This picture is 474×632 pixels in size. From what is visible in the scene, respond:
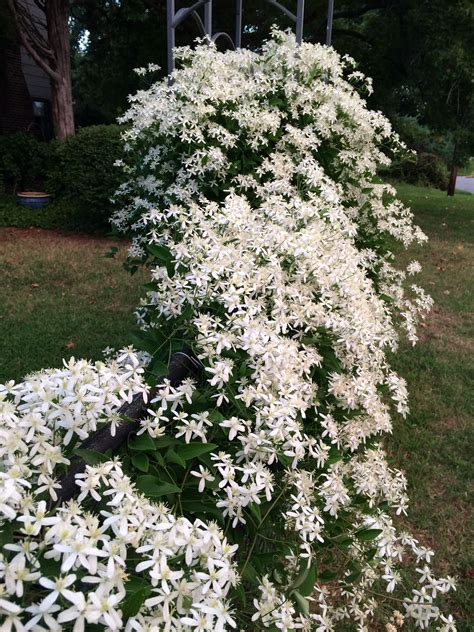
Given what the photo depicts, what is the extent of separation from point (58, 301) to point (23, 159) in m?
5.56

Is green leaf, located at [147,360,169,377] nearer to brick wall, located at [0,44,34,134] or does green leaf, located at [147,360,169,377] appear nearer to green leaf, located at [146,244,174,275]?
green leaf, located at [146,244,174,275]

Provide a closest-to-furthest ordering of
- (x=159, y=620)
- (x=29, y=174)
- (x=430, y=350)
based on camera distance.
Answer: (x=159, y=620), (x=430, y=350), (x=29, y=174)

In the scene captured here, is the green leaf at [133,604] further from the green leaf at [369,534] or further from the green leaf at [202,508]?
the green leaf at [369,534]

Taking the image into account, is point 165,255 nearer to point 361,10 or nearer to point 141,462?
point 141,462

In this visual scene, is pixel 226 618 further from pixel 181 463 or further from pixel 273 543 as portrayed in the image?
pixel 273 543

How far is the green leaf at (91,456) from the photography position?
1115 millimetres

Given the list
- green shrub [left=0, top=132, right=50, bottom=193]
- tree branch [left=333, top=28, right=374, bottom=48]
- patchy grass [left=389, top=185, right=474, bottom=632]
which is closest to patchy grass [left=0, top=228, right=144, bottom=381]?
green shrub [left=0, top=132, right=50, bottom=193]

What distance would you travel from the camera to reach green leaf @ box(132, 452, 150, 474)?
1.25 meters

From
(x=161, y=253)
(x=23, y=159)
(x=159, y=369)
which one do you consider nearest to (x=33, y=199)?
(x=23, y=159)

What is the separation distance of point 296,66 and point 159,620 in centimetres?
326

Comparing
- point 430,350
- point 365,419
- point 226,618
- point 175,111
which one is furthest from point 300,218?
point 430,350

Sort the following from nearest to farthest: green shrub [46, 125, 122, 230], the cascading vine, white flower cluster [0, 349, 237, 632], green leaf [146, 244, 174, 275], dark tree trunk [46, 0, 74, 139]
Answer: white flower cluster [0, 349, 237, 632], the cascading vine, green leaf [146, 244, 174, 275], green shrub [46, 125, 122, 230], dark tree trunk [46, 0, 74, 139]

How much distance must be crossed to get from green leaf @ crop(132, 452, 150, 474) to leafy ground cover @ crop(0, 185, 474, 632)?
6.19ft

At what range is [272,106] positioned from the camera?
3.20 meters
